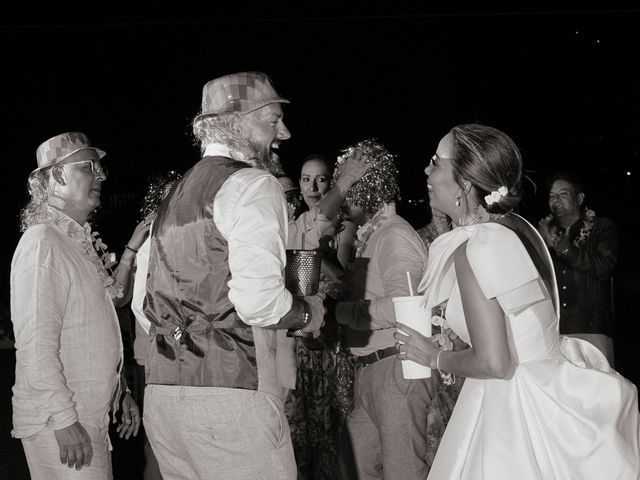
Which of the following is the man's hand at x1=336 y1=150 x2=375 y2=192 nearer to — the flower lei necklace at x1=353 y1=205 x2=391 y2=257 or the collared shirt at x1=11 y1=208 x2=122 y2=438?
the flower lei necklace at x1=353 y1=205 x2=391 y2=257

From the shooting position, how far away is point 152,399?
282cm

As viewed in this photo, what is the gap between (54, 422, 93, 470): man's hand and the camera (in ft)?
10.3

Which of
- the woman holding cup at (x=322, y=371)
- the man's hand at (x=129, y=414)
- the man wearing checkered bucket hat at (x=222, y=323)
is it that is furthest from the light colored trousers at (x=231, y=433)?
the woman holding cup at (x=322, y=371)

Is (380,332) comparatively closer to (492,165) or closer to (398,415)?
(398,415)

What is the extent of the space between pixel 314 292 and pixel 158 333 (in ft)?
2.13

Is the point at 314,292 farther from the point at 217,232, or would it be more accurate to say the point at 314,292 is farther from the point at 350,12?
the point at 350,12

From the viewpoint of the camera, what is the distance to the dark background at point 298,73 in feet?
36.0

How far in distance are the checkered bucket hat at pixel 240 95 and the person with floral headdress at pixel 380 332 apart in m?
1.56

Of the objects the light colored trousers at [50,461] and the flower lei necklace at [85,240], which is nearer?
the light colored trousers at [50,461]

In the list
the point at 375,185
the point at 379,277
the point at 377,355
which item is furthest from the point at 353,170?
the point at 377,355

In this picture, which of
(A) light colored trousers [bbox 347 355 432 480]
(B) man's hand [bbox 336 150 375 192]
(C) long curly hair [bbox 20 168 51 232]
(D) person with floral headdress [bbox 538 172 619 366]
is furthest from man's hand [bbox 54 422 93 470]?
(D) person with floral headdress [bbox 538 172 619 366]

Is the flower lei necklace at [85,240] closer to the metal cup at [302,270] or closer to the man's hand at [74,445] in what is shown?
the man's hand at [74,445]

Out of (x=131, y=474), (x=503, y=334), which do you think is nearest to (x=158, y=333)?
(x=503, y=334)

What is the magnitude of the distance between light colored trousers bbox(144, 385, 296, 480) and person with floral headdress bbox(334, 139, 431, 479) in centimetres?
155
